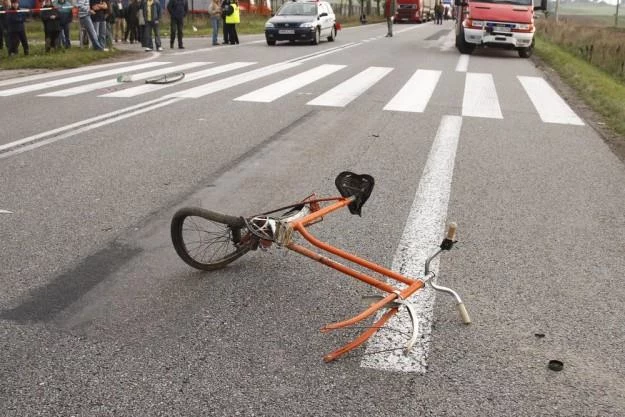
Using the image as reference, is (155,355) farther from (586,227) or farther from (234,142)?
(234,142)

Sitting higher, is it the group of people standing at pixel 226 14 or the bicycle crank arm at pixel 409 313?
the group of people standing at pixel 226 14

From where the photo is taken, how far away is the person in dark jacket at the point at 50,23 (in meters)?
17.6

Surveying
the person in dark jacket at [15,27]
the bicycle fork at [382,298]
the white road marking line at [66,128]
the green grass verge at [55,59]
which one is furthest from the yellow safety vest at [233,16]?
the bicycle fork at [382,298]

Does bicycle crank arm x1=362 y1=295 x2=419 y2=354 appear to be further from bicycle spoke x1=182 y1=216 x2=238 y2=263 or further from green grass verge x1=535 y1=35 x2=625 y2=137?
green grass verge x1=535 y1=35 x2=625 y2=137

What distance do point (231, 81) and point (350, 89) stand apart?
261 centimetres

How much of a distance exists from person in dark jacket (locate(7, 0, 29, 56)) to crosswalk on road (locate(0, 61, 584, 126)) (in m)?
2.75

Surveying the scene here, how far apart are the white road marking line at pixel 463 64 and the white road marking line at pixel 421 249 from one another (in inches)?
350

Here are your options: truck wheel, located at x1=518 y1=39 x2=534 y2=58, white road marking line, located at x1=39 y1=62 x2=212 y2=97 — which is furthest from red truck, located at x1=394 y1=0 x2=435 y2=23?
white road marking line, located at x1=39 y1=62 x2=212 y2=97

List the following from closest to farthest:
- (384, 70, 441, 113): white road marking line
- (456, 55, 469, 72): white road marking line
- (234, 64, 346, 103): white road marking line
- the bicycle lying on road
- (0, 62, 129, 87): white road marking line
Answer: the bicycle lying on road
(384, 70, 441, 113): white road marking line
(234, 64, 346, 103): white road marking line
(0, 62, 129, 87): white road marking line
(456, 55, 469, 72): white road marking line

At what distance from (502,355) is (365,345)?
0.66 meters

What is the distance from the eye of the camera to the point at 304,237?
389cm

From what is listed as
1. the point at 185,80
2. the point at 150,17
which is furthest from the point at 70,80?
the point at 150,17

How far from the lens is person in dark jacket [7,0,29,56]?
16812 millimetres

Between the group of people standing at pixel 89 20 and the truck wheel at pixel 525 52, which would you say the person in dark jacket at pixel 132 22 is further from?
the truck wheel at pixel 525 52
